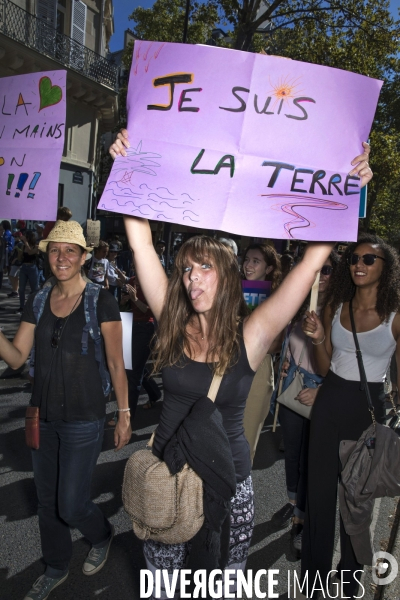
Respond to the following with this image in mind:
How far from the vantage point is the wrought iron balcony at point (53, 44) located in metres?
15.2

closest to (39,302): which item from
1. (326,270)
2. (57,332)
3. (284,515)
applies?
(57,332)

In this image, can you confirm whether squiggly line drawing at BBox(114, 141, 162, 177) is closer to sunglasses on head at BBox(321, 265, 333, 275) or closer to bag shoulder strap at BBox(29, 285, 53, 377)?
bag shoulder strap at BBox(29, 285, 53, 377)

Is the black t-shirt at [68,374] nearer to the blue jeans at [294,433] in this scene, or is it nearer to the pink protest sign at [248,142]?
the pink protest sign at [248,142]

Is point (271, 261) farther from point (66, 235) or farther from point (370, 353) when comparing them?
point (66, 235)

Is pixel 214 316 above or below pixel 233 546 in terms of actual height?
above

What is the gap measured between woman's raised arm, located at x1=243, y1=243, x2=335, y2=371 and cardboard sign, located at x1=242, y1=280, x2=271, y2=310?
6.06ft

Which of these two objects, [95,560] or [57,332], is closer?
[57,332]

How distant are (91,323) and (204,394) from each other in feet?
3.09

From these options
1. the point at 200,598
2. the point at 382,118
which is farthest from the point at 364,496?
the point at 382,118

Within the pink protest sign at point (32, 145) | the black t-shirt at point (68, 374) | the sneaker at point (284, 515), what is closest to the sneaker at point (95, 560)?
the black t-shirt at point (68, 374)

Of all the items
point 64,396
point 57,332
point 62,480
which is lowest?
point 62,480

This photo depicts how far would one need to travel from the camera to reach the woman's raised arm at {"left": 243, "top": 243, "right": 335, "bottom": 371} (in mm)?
2117

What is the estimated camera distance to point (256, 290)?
4055 mm

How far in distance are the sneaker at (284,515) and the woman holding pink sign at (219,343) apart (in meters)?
1.65
